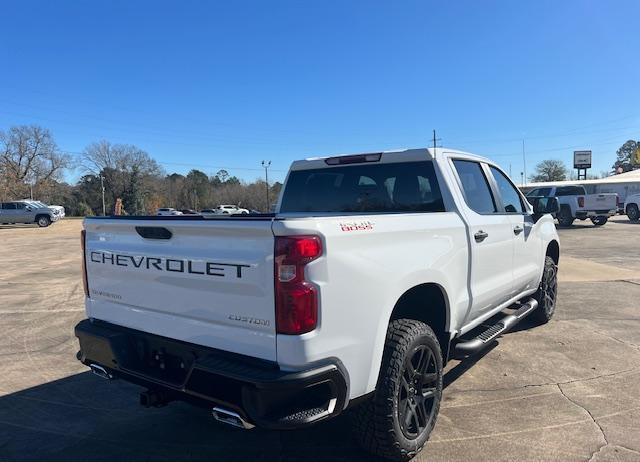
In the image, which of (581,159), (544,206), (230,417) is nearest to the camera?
(230,417)

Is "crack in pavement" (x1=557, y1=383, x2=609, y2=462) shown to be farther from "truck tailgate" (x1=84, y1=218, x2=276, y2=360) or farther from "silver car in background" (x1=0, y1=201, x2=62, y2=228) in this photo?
"silver car in background" (x1=0, y1=201, x2=62, y2=228)

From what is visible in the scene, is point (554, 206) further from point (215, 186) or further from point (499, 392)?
point (215, 186)

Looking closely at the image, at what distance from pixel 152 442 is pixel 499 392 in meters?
2.86

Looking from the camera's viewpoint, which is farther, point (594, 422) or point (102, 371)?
point (594, 422)

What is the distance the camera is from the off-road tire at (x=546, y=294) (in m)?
6.14

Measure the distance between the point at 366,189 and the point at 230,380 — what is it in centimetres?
239

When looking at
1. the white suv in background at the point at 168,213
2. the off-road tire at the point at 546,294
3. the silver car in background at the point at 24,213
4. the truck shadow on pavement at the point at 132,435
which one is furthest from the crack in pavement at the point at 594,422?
the silver car in background at the point at 24,213

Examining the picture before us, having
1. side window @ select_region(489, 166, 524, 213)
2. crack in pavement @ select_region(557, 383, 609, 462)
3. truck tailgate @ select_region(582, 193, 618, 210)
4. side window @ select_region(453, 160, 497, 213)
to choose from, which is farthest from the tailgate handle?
truck tailgate @ select_region(582, 193, 618, 210)

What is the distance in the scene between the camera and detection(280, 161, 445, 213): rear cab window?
4156 mm

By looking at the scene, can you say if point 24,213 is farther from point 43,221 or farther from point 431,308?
point 431,308

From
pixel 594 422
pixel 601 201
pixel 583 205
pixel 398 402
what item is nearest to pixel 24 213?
pixel 583 205

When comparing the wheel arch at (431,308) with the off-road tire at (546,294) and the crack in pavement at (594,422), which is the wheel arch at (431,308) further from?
the off-road tire at (546,294)

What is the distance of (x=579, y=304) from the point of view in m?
7.63

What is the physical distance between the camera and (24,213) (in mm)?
38250
